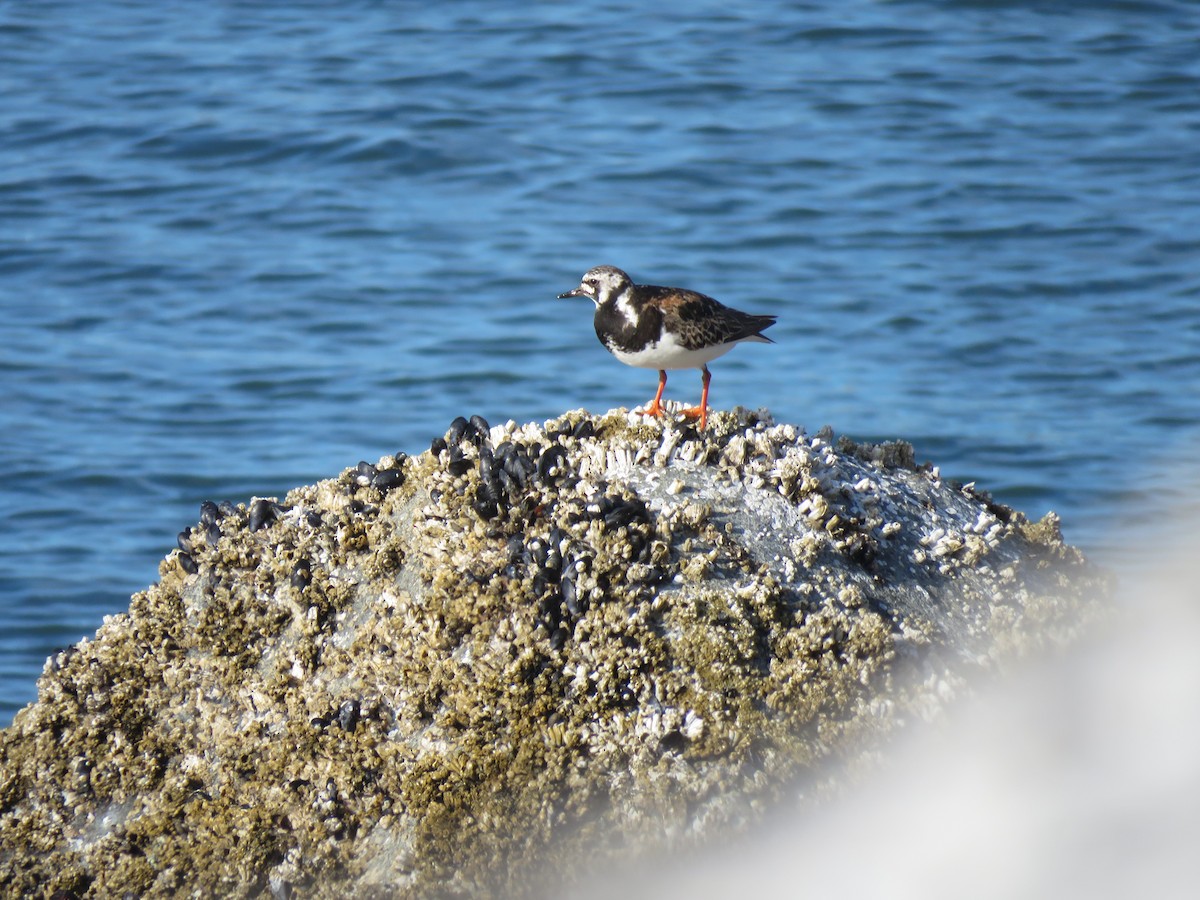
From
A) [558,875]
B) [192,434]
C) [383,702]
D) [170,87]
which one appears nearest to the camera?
[558,875]

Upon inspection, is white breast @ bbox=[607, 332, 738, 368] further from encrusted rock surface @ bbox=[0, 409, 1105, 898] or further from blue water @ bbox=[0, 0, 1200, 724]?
blue water @ bbox=[0, 0, 1200, 724]

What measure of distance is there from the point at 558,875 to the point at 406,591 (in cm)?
126

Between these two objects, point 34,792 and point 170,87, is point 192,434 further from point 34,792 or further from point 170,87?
point 170,87

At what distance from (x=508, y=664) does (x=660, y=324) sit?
7.22ft

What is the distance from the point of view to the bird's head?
6973 millimetres

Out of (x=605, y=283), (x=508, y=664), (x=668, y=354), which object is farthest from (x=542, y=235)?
(x=508, y=664)

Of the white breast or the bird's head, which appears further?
the bird's head

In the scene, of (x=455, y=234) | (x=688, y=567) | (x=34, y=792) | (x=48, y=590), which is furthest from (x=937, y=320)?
(x=34, y=792)

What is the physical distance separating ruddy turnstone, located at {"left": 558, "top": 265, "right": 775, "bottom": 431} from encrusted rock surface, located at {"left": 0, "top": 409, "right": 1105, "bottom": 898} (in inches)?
31.2

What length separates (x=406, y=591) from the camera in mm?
5453

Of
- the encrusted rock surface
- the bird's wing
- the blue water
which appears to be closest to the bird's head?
the bird's wing

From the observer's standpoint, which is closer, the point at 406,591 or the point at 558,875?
the point at 558,875

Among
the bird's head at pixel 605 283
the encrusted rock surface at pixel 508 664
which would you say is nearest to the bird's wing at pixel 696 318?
the bird's head at pixel 605 283

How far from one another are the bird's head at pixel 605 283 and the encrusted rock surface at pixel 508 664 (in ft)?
3.56
